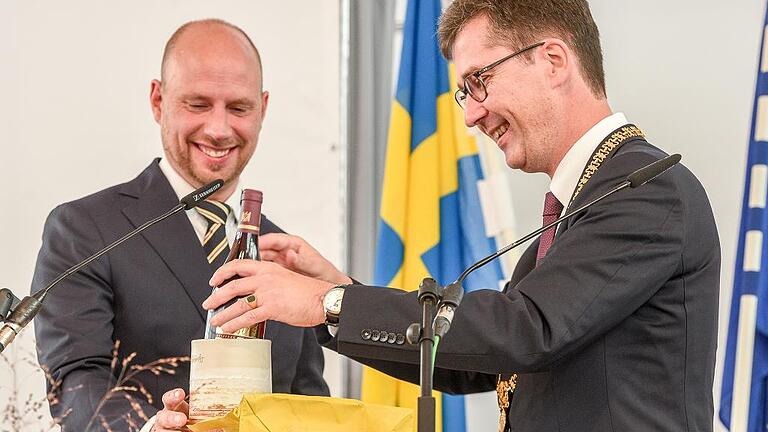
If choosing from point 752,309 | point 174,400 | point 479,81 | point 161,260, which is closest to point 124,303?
point 161,260

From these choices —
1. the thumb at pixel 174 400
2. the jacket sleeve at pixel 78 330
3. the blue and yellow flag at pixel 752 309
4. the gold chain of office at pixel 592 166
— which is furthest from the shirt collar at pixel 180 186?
the blue and yellow flag at pixel 752 309

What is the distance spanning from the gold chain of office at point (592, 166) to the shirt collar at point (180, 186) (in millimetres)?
981

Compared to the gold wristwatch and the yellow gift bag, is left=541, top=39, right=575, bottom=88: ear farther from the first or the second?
the yellow gift bag

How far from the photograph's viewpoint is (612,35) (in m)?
3.86

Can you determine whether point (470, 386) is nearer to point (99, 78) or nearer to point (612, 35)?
point (612, 35)

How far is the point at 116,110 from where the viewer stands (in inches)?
155

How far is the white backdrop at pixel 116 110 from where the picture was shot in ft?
12.7

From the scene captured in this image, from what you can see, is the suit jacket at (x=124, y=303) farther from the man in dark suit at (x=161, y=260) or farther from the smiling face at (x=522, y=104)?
→ the smiling face at (x=522, y=104)

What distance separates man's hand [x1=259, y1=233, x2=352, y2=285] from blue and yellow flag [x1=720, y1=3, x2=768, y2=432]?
1.53 m

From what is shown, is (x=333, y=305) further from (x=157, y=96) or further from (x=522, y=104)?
(x=157, y=96)

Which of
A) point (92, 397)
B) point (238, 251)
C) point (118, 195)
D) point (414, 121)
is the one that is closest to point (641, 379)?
point (238, 251)

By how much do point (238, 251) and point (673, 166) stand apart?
1.00 m

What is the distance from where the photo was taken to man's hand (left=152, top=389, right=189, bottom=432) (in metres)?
1.77

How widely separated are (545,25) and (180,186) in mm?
1087
